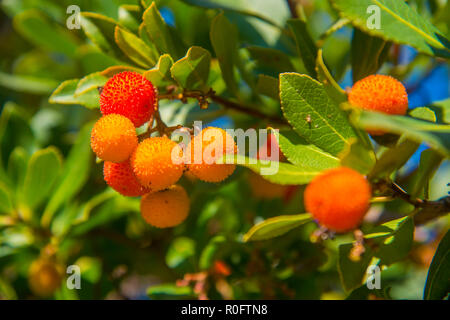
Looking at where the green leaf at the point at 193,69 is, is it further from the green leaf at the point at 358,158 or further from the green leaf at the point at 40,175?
the green leaf at the point at 40,175

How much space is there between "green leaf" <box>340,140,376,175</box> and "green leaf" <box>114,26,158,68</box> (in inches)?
25.7

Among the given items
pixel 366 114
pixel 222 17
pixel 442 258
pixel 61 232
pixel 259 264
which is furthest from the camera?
pixel 61 232

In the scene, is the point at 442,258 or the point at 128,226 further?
the point at 128,226

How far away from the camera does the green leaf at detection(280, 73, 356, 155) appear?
1.06 m

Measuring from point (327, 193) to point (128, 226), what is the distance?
62.9 inches

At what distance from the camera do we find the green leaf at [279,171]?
3.05 ft

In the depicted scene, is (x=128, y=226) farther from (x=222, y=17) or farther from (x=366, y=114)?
(x=366, y=114)

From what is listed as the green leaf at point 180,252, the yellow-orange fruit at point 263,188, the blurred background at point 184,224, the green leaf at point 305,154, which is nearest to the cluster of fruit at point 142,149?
the green leaf at point 305,154

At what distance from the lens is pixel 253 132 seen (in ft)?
4.19

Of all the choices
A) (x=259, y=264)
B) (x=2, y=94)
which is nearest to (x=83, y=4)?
(x=2, y=94)

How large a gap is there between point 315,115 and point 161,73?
0.43m

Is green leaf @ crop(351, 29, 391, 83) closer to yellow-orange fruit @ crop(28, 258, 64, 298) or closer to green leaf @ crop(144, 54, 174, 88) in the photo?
green leaf @ crop(144, 54, 174, 88)

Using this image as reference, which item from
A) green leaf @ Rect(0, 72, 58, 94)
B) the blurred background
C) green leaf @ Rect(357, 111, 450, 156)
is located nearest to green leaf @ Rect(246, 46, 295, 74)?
the blurred background

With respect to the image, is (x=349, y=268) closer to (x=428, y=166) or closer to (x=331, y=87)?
(x=428, y=166)
